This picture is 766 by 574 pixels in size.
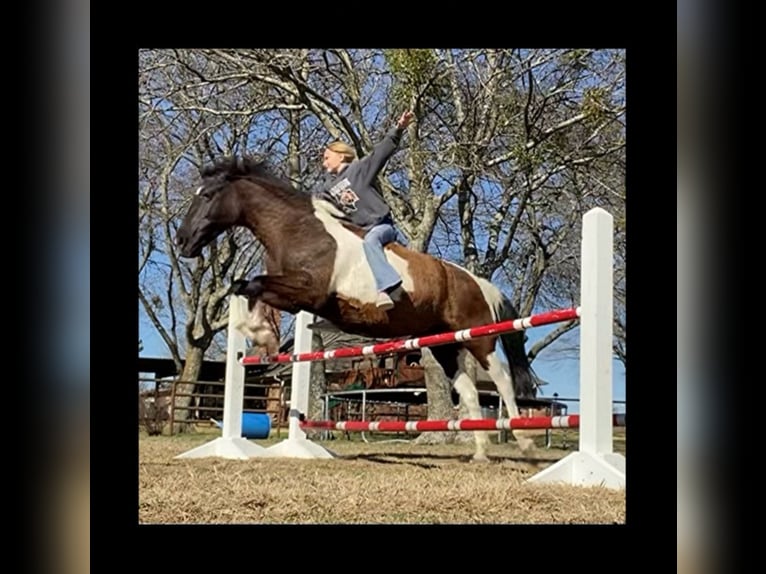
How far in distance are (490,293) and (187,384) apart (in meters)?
1.03

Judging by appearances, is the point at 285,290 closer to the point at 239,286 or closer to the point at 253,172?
Result: the point at 239,286

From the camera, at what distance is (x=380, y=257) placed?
3377 millimetres

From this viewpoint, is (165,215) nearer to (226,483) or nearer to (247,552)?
(226,483)

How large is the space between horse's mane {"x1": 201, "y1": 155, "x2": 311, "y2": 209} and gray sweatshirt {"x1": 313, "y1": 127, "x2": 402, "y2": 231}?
8cm

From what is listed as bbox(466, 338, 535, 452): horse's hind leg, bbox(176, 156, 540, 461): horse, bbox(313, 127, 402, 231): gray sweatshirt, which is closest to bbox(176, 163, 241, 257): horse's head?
bbox(176, 156, 540, 461): horse

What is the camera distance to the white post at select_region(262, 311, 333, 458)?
3465 millimetres

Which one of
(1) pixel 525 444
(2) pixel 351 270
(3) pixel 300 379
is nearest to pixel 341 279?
(2) pixel 351 270

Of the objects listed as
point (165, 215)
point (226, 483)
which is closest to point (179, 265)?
point (165, 215)

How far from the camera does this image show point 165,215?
343cm

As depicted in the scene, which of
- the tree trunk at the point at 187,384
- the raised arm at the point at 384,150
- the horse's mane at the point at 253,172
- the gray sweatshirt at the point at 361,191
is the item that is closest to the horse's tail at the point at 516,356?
the gray sweatshirt at the point at 361,191

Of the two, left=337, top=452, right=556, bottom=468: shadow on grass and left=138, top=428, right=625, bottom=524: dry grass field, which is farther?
left=337, top=452, right=556, bottom=468: shadow on grass

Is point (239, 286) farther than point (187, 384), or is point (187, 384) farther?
point (187, 384)

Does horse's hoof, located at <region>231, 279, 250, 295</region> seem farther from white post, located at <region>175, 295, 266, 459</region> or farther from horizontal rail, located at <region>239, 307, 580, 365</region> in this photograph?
horizontal rail, located at <region>239, 307, 580, 365</region>
